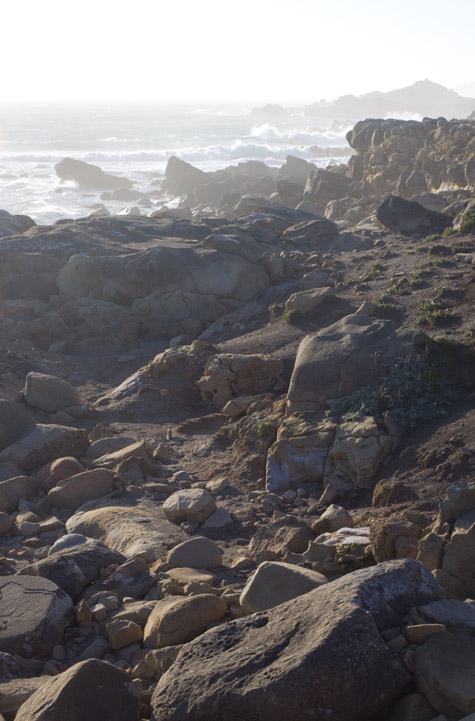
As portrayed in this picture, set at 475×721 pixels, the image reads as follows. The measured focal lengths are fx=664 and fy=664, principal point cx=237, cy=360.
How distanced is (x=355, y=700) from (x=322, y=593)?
0.78 meters

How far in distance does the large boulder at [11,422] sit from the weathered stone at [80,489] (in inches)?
72.0

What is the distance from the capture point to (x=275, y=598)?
5.65 m

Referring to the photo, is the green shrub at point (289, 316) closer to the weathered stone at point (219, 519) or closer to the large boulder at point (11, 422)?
the large boulder at point (11, 422)

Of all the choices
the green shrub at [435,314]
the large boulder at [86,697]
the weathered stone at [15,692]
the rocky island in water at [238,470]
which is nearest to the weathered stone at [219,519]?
the rocky island in water at [238,470]

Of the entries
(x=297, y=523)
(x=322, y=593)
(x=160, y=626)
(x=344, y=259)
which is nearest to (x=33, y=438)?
(x=297, y=523)

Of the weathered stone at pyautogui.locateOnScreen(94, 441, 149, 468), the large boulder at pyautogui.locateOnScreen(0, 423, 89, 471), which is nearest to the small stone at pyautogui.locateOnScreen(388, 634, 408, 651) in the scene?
the weathered stone at pyautogui.locateOnScreen(94, 441, 149, 468)

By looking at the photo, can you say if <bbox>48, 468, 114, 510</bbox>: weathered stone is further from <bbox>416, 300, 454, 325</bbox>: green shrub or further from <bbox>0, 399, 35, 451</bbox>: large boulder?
<bbox>416, 300, 454, 325</bbox>: green shrub

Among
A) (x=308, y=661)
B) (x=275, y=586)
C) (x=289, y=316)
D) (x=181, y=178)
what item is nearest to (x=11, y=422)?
(x=289, y=316)

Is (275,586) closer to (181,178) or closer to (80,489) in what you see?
(80,489)

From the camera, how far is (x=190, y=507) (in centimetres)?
867

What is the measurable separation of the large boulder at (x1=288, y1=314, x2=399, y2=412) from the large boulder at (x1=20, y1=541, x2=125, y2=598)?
448cm

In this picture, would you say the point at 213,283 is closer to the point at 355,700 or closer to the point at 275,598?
the point at 275,598

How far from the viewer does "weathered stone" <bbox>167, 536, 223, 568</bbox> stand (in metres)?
7.25

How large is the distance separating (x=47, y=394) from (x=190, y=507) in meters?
5.29
